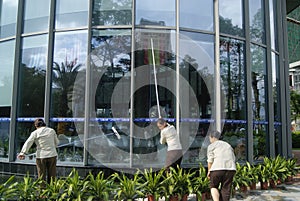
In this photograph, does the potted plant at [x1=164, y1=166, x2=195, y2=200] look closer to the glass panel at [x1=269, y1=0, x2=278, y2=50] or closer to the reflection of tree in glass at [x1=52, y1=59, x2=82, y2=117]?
the reflection of tree in glass at [x1=52, y1=59, x2=82, y2=117]

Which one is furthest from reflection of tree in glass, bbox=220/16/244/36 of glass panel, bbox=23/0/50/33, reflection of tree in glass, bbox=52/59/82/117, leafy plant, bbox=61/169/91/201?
leafy plant, bbox=61/169/91/201

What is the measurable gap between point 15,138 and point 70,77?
245 centimetres

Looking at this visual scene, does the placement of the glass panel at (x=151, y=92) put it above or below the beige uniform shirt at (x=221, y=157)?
above

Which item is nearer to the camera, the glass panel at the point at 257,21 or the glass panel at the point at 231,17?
the glass panel at the point at 231,17

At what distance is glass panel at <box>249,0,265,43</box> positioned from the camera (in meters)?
10.4

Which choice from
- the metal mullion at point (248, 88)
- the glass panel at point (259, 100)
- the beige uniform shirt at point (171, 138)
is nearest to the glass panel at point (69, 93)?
the beige uniform shirt at point (171, 138)

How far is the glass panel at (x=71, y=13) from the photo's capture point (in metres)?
9.12

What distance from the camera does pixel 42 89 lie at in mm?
9273

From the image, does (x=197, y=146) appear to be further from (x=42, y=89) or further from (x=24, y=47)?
(x=24, y=47)

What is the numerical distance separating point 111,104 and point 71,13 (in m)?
2.87

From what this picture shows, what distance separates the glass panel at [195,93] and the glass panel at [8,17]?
5159 mm

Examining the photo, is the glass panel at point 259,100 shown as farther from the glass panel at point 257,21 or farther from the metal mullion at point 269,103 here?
the glass panel at point 257,21

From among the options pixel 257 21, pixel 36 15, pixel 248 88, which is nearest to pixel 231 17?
pixel 257 21

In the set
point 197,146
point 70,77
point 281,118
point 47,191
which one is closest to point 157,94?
point 197,146
